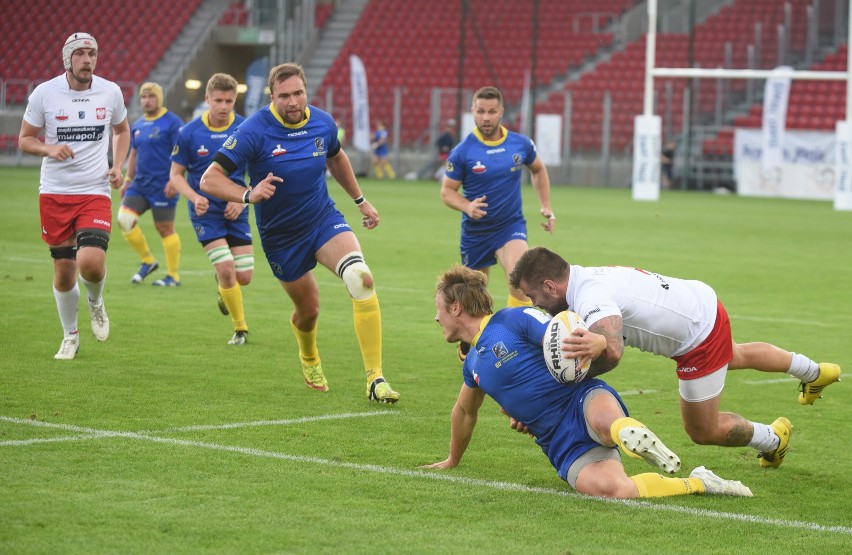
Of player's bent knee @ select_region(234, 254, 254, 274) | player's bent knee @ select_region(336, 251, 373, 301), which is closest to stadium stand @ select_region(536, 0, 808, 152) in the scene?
player's bent knee @ select_region(234, 254, 254, 274)

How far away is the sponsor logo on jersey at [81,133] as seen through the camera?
9.88 m

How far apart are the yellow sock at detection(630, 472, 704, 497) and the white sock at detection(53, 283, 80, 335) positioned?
5.29m

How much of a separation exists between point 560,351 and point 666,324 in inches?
32.7

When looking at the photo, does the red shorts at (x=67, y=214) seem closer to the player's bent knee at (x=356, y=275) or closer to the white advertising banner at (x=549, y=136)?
the player's bent knee at (x=356, y=275)

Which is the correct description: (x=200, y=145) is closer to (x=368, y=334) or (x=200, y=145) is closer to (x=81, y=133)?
(x=81, y=133)

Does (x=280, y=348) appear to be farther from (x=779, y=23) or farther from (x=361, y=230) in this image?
(x=779, y=23)

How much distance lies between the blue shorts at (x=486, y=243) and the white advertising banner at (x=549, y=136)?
28711 mm

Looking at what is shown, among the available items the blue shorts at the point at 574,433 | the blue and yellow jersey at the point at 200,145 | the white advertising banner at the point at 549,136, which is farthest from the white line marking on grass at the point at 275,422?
the white advertising banner at the point at 549,136

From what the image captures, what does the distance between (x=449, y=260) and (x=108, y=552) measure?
14.0m

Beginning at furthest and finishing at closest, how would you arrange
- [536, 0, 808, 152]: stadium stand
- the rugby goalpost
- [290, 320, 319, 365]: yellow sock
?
[536, 0, 808, 152]: stadium stand, the rugby goalpost, [290, 320, 319, 365]: yellow sock

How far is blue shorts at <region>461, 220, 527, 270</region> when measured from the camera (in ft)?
37.4

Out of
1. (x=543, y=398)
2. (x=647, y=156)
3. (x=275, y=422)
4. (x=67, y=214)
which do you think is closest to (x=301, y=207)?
(x=275, y=422)

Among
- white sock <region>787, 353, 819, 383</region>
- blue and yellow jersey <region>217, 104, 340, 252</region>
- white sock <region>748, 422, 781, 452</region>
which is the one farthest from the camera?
blue and yellow jersey <region>217, 104, 340, 252</region>

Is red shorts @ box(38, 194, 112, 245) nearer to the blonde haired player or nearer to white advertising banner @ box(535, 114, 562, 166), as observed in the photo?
the blonde haired player
